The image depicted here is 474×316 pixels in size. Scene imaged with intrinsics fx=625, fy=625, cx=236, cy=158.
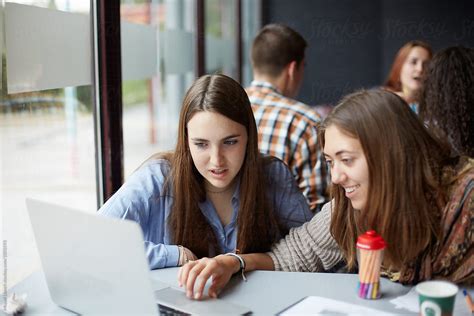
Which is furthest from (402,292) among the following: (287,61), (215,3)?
(215,3)

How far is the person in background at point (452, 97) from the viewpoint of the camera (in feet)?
8.11

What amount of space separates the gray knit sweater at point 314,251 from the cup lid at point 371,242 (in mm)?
302

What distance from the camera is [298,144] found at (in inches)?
109

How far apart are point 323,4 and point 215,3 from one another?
6.27ft

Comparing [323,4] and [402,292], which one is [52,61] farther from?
[323,4]

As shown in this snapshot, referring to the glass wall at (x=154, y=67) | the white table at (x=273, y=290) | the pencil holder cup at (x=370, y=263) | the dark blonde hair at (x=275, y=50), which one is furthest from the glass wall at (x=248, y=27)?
the pencil holder cup at (x=370, y=263)

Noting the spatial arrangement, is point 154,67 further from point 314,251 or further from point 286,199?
point 314,251

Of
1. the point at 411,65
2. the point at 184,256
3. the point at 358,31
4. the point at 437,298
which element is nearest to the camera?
the point at 437,298

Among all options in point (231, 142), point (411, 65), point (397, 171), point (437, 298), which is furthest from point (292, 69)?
point (437, 298)

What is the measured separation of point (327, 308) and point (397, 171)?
36 cm

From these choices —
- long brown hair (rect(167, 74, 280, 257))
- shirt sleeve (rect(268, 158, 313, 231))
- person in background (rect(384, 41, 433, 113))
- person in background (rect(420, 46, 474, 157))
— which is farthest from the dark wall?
long brown hair (rect(167, 74, 280, 257))

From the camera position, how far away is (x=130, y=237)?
1151 millimetres

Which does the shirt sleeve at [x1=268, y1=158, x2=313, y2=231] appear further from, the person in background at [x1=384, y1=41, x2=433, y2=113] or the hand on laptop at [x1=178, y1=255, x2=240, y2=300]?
the person in background at [x1=384, y1=41, x2=433, y2=113]

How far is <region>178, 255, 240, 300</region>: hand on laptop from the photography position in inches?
57.9
